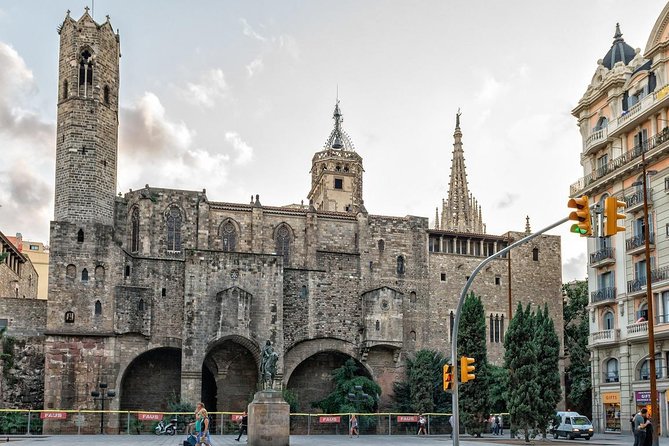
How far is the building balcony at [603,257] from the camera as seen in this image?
4831 centimetres

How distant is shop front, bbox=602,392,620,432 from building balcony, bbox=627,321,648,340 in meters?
3.72

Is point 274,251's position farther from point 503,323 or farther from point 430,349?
point 503,323

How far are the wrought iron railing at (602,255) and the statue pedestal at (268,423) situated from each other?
72.1 ft

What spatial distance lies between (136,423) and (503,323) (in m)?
29.4

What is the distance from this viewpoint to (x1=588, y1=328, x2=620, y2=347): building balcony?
47.7 metres

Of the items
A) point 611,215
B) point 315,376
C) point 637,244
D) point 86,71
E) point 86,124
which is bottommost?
point 315,376

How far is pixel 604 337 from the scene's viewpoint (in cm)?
4878

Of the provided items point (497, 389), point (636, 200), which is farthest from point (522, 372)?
point (497, 389)

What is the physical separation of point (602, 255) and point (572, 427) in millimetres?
9661

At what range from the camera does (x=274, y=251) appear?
64688 mm

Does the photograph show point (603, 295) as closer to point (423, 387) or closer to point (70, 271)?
point (423, 387)

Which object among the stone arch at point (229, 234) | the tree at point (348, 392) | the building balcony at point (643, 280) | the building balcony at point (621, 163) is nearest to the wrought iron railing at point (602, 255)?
the building balcony at point (643, 280)

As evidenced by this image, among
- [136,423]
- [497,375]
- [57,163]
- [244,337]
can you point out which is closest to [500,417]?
[497,375]

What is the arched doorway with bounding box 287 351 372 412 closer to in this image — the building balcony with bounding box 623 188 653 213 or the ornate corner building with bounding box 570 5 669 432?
the ornate corner building with bounding box 570 5 669 432
